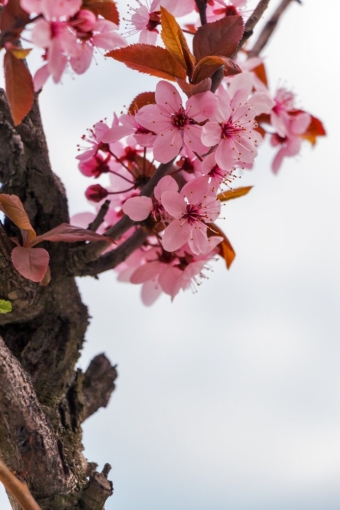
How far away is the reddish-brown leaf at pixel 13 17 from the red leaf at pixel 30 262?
11.7 inches

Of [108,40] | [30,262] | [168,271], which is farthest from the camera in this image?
[168,271]

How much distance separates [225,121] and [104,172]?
315 mm

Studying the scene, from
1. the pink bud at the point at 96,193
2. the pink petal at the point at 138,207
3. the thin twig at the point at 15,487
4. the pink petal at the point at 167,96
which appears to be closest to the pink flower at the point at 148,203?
the pink petal at the point at 138,207

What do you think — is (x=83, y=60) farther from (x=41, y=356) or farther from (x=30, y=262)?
(x=41, y=356)

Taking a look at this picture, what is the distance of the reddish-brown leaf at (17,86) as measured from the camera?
699 millimetres

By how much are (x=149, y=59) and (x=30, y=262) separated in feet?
1.04

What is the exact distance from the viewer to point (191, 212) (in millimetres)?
877

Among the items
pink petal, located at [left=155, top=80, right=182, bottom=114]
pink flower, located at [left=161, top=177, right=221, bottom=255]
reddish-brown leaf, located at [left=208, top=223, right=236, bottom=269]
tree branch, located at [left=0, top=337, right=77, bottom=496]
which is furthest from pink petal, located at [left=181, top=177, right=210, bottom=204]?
tree branch, located at [left=0, top=337, right=77, bottom=496]

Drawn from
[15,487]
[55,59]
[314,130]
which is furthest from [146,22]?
[15,487]

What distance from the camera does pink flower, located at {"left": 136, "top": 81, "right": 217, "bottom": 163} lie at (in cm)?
81

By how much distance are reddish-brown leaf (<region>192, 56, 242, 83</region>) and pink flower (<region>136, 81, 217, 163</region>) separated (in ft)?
0.12

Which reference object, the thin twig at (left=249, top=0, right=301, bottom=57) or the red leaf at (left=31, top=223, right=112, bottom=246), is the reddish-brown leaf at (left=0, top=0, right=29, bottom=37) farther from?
the thin twig at (left=249, top=0, right=301, bottom=57)

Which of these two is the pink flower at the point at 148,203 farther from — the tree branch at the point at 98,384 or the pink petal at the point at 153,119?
the tree branch at the point at 98,384

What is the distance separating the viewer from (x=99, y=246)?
3.43 ft
